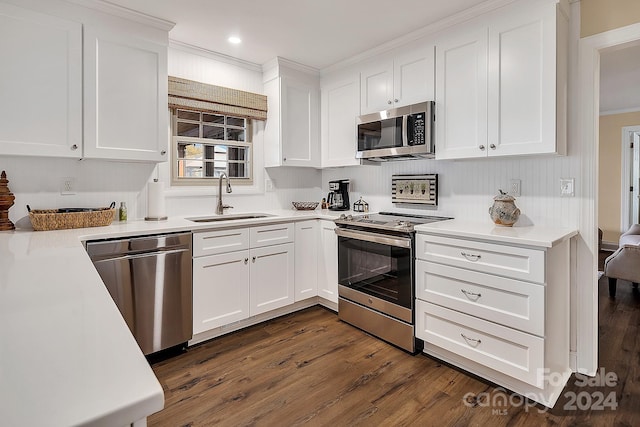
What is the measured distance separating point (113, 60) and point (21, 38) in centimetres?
48

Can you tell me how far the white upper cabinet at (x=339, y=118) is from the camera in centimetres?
331

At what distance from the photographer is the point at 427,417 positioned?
184 cm

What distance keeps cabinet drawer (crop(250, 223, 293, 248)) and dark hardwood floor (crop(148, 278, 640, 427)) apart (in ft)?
2.44

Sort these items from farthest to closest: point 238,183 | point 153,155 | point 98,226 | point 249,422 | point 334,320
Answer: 1. point 238,183
2. point 334,320
3. point 153,155
4. point 98,226
5. point 249,422

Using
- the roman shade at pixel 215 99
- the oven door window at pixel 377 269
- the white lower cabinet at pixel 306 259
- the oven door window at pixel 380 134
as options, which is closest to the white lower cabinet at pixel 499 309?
the oven door window at pixel 377 269

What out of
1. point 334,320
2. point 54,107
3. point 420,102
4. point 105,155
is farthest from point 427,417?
point 54,107

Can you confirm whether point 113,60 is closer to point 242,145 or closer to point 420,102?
point 242,145

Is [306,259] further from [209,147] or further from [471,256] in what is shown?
[471,256]

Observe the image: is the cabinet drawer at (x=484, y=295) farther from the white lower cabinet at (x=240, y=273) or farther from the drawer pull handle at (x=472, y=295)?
the white lower cabinet at (x=240, y=273)

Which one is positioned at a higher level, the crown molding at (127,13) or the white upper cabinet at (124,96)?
the crown molding at (127,13)

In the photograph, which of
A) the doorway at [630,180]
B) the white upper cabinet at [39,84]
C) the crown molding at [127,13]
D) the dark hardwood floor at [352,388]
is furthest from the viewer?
the doorway at [630,180]

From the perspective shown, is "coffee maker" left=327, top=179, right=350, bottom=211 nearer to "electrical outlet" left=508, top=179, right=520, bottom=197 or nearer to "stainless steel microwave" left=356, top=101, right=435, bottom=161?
"stainless steel microwave" left=356, top=101, right=435, bottom=161

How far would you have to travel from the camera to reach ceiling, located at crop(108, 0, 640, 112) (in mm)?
2381

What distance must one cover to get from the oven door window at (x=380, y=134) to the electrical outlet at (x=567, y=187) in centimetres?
113
